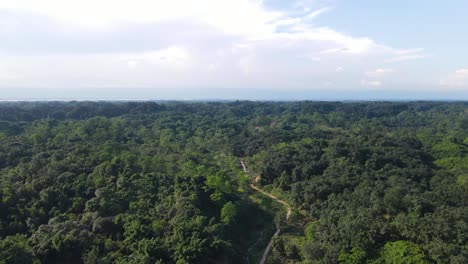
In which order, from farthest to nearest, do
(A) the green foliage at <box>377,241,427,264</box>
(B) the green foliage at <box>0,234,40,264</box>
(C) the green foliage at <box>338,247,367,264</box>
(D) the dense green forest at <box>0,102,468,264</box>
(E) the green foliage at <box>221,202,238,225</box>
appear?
(E) the green foliage at <box>221,202,238,225</box>
(D) the dense green forest at <box>0,102,468,264</box>
(C) the green foliage at <box>338,247,367,264</box>
(A) the green foliage at <box>377,241,427,264</box>
(B) the green foliage at <box>0,234,40,264</box>

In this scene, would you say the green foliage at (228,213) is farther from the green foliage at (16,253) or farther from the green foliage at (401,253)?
the green foliage at (16,253)

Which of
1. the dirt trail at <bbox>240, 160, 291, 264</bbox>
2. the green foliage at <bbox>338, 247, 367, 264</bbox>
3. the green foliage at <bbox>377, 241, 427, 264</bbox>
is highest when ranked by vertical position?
the green foliage at <bbox>377, 241, 427, 264</bbox>

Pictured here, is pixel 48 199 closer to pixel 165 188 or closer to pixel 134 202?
pixel 134 202

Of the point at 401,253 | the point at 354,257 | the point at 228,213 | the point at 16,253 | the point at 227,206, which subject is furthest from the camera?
the point at 227,206

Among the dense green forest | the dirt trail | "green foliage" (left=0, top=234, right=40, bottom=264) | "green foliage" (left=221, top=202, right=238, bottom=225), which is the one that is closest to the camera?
"green foliage" (left=0, top=234, right=40, bottom=264)

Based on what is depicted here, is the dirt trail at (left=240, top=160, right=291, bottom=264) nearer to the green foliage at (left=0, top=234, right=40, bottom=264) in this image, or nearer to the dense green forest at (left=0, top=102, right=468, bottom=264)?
the dense green forest at (left=0, top=102, right=468, bottom=264)

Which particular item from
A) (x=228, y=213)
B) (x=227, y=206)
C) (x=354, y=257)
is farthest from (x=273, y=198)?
(x=354, y=257)

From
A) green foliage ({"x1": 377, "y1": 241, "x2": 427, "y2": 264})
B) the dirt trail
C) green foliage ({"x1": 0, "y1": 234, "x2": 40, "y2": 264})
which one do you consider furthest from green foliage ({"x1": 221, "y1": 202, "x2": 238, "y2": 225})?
green foliage ({"x1": 0, "y1": 234, "x2": 40, "y2": 264})

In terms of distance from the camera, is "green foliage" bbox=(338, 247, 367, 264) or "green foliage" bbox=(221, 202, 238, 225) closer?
"green foliage" bbox=(338, 247, 367, 264)

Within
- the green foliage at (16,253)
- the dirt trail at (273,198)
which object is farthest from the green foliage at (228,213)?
the green foliage at (16,253)

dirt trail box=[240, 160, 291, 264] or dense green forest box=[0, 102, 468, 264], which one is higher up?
dense green forest box=[0, 102, 468, 264]

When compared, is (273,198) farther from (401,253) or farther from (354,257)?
(401,253)
